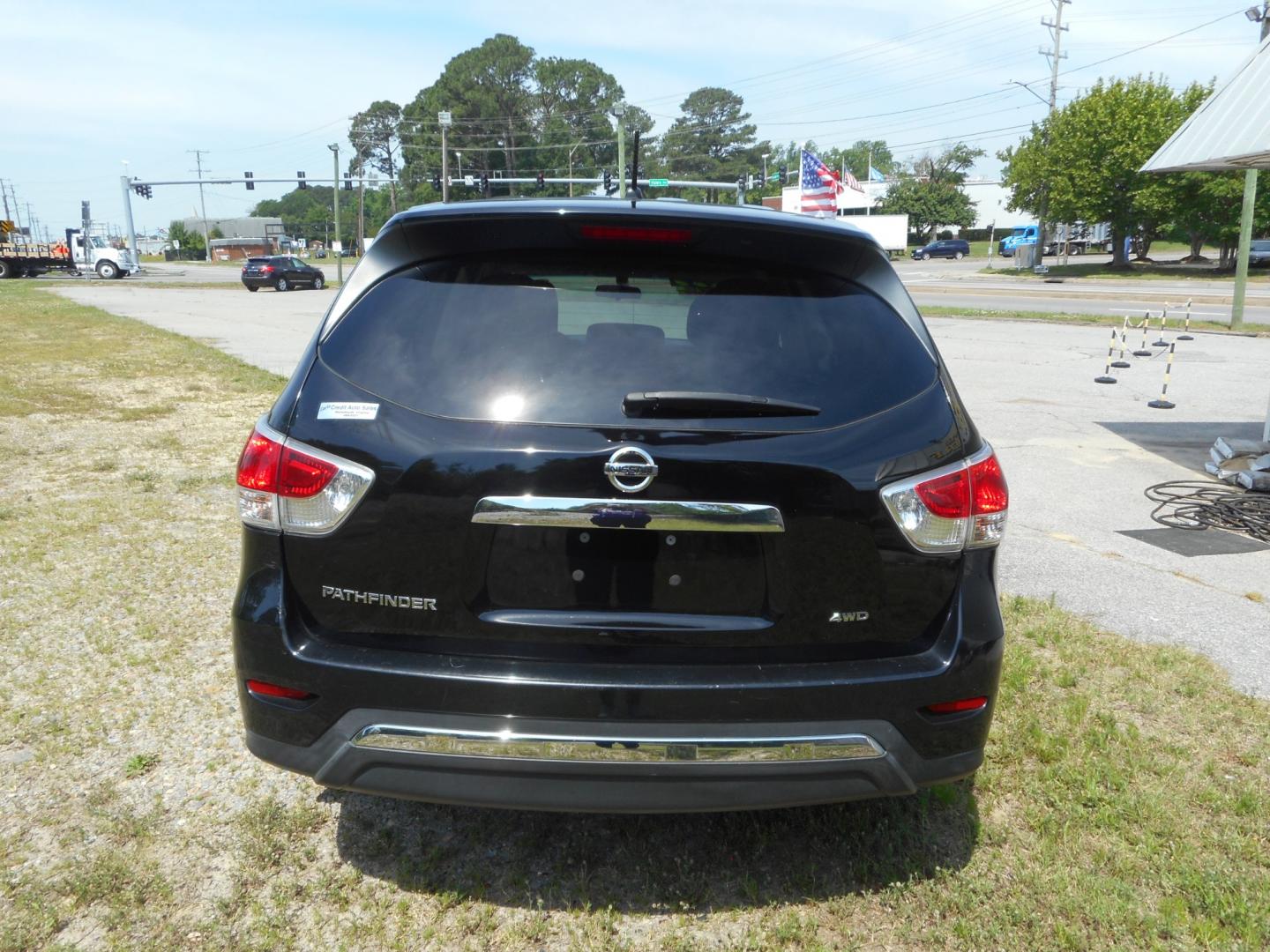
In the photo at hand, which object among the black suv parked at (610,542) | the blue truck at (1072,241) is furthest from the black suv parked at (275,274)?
the blue truck at (1072,241)

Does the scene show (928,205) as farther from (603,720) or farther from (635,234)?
(603,720)

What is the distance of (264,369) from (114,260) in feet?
180

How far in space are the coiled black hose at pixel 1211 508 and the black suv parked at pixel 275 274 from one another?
41930 mm

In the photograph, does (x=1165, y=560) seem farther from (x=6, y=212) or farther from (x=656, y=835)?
(x=6, y=212)

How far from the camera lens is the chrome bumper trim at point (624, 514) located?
7.79 feet

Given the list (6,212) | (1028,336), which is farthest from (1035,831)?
(6,212)

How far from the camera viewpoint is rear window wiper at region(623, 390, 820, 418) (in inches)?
95.5

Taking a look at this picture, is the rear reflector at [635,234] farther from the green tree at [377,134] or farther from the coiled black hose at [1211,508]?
the green tree at [377,134]

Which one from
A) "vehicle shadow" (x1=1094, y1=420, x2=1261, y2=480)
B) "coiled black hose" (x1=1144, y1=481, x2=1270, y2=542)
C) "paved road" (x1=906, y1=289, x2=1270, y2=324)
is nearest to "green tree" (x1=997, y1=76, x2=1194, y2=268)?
"paved road" (x1=906, y1=289, x2=1270, y2=324)

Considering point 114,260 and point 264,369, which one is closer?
point 264,369

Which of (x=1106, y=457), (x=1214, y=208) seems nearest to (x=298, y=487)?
(x=1106, y=457)

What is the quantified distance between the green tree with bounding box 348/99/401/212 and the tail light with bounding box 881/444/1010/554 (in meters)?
121

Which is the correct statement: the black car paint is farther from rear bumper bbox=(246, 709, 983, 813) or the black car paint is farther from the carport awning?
rear bumper bbox=(246, 709, 983, 813)

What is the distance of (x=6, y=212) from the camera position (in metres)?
102
